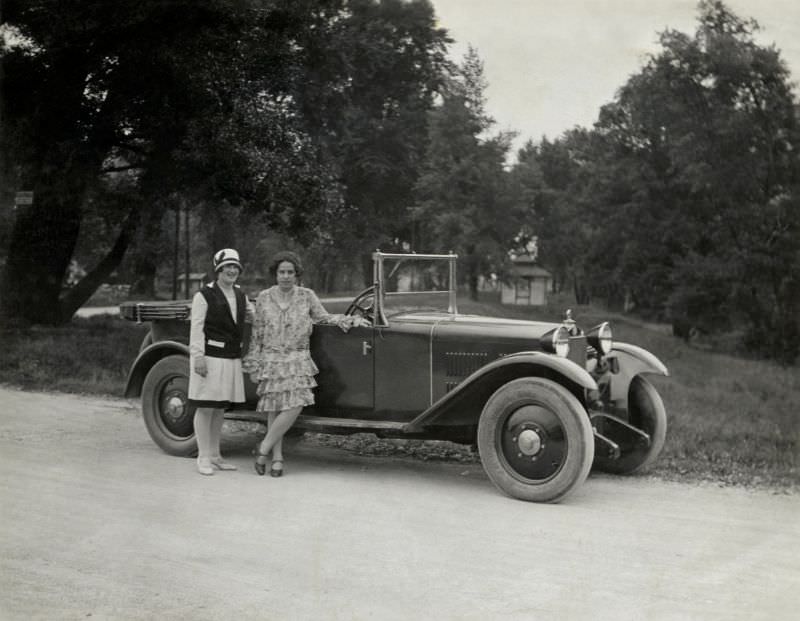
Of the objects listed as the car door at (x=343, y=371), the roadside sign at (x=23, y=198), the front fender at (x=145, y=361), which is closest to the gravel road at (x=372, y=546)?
the car door at (x=343, y=371)

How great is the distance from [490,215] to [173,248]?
794 cm

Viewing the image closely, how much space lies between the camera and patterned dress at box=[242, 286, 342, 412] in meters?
5.21

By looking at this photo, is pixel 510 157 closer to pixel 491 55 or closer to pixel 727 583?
pixel 491 55

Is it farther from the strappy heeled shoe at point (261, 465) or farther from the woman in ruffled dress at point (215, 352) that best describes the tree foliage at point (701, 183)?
the strappy heeled shoe at point (261, 465)

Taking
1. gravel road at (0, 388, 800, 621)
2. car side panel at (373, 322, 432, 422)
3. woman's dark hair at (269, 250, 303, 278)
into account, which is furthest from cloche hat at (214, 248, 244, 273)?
gravel road at (0, 388, 800, 621)

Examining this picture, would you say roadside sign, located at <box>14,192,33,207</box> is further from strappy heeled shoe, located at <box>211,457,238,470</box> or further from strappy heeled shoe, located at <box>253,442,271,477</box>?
strappy heeled shoe, located at <box>253,442,271,477</box>

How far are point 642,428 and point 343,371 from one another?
213 cm

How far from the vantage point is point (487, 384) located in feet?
15.8

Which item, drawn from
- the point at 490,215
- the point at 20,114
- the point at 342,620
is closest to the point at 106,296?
the point at 20,114

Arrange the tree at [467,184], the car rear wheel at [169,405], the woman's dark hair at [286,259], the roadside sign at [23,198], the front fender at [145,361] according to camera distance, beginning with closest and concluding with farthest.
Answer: the woman's dark hair at [286,259] → the car rear wheel at [169,405] → the front fender at [145,361] → the roadside sign at [23,198] → the tree at [467,184]

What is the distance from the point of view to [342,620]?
285 centimetres

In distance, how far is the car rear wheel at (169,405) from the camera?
19.1 feet

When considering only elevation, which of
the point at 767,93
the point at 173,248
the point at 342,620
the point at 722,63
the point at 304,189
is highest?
the point at 722,63

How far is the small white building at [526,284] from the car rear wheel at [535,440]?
6900mm
